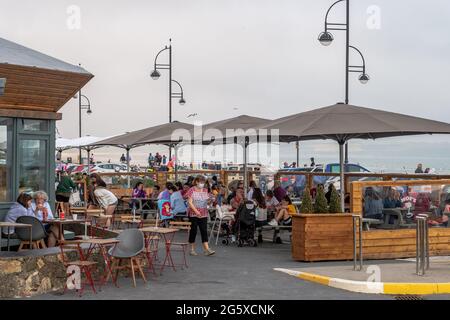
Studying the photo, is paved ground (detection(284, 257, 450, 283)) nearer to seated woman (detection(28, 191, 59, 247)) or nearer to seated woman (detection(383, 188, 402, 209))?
seated woman (detection(383, 188, 402, 209))

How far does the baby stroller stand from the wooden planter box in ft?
7.16

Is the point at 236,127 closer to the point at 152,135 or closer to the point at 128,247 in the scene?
the point at 152,135

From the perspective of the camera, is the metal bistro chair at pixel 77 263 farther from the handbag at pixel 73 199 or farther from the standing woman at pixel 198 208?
the handbag at pixel 73 199

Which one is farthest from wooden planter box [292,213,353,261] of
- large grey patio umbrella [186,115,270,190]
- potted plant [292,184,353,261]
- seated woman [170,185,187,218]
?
seated woman [170,185,187,218]

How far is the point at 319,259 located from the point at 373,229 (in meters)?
1.37

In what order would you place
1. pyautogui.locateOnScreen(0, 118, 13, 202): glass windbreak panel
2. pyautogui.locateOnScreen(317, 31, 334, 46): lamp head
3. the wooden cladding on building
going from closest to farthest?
the wooden cladding on building < pyautogui.locateOnScreen(0, 118, 13, 202): glass windbreak panel < pyautogui.locateOnScreen(317, 31, 334, 46): lamp head

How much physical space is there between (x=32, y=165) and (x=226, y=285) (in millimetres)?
5293

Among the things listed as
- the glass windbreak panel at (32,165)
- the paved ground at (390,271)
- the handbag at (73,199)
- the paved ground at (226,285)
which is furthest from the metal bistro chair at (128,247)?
the handbag at (73,199)

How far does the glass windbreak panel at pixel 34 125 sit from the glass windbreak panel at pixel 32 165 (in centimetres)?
23

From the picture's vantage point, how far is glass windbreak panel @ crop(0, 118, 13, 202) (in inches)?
523

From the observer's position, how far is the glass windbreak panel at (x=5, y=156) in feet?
43.5

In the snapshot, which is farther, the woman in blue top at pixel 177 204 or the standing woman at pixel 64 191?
the standing woman at pixel 64 191
